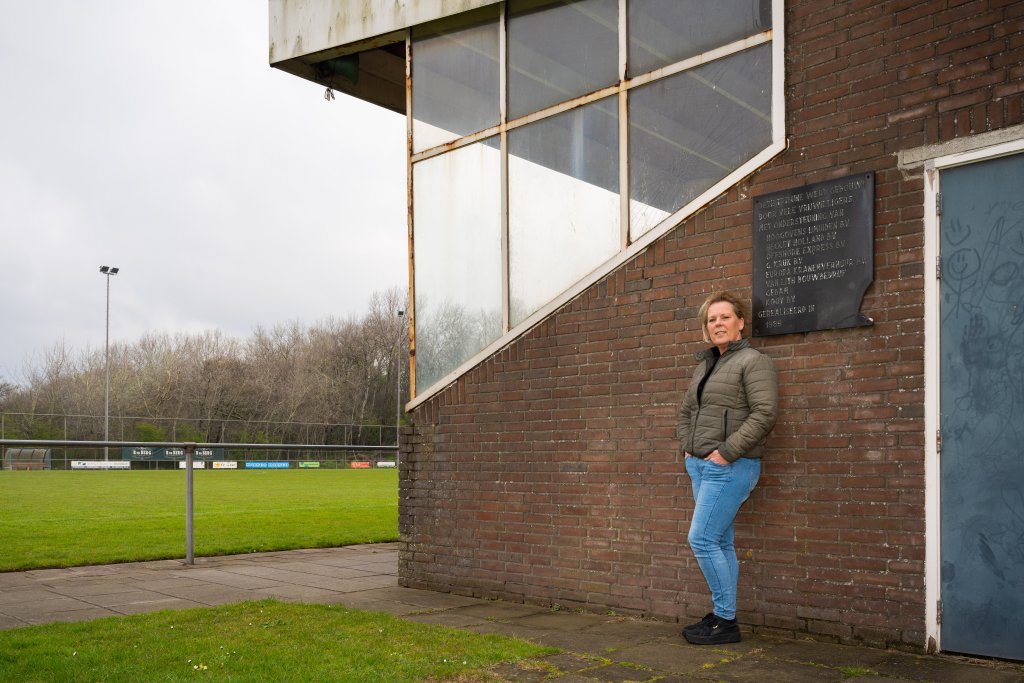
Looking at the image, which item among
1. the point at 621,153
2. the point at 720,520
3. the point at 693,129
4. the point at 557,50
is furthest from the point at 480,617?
the point at 557,50

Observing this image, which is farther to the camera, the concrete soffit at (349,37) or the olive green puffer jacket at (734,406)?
the concrete soffit at (349,37)

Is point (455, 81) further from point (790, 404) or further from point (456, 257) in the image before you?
point (790, 404)

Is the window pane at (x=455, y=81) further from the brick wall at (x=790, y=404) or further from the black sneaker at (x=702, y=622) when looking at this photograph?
the black sneaker at (x=702, y=622)

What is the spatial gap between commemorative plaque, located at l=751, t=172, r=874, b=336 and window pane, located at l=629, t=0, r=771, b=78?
3.75 ft

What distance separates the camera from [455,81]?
7.46 m

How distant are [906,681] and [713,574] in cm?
113

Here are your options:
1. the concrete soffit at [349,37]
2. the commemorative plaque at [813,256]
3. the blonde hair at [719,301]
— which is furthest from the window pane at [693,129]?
the concrete soffit at [349,37]

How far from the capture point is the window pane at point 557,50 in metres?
6.45

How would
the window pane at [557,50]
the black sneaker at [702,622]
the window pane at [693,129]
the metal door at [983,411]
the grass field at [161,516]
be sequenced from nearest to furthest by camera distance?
the metal door at [983,411]
the black sneaker at [702,622]
the window pane at [693,129]
the window pane at [557,50]
the grass field at [161,516]

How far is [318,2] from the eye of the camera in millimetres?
8078

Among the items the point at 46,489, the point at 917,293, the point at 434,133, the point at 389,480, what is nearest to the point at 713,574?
the point at 917,293

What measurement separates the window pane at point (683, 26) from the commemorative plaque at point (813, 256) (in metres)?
1.14

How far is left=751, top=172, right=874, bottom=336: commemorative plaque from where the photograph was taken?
4914 mm

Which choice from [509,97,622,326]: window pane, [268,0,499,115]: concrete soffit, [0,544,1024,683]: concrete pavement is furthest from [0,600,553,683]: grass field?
[268,0,499,115]: concrete soffit
